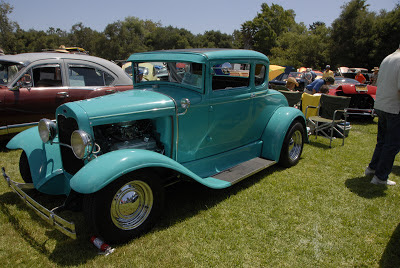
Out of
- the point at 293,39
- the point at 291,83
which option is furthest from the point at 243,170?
the point at 293,39

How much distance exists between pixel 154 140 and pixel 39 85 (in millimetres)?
3767

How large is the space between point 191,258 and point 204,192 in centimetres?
133

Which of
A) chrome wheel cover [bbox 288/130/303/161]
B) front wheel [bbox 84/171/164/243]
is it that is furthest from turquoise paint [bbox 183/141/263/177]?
chrome wheel cover [bbox 288/130/303/161]

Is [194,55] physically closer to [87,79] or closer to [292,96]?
[87,79]

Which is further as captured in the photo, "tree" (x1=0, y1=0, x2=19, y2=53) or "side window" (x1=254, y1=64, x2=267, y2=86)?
"tree" (x1=0, y1=0, x2=19, y2=53)

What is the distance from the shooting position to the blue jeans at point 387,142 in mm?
3867

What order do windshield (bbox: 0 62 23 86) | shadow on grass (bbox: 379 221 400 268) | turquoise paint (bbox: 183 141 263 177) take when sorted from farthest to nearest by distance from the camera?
windshield (bbox: 0 62 23 86) < turquoise paint (bbox: 183 141 263 177) < shadow on grass (bbox: 379 221 400 268)

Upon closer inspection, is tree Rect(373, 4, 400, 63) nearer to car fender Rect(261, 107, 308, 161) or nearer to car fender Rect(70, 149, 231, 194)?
car fender Rect(261, 107, 308, 161)

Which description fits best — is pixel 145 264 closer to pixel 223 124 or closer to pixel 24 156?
Result: pixel 223 124

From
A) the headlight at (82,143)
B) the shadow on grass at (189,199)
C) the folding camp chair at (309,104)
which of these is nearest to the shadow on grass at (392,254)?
the shadow on grass at (189,199)

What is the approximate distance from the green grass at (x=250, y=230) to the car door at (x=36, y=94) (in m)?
1.53

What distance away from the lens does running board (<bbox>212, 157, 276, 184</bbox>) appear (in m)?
3.60

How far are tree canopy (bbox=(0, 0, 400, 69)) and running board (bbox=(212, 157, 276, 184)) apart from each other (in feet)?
97.8

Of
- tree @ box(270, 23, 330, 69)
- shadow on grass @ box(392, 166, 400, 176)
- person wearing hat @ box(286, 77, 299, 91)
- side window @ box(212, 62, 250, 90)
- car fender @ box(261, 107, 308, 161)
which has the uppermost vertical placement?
tree @ box(270, 23, 330, 69)
